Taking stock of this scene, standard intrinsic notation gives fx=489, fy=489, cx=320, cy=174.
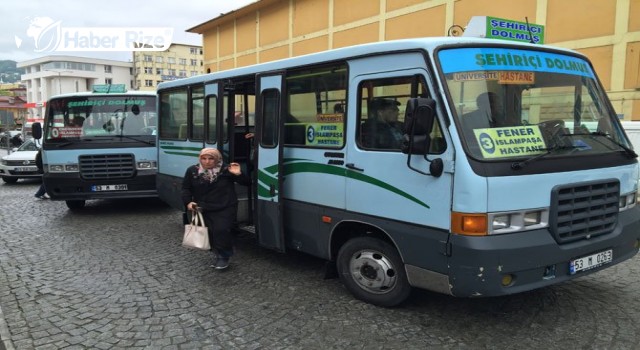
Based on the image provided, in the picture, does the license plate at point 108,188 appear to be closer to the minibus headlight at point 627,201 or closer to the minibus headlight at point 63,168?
the minibus headlight at point 63,168

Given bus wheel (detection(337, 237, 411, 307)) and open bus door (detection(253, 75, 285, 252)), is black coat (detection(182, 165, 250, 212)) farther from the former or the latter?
bus wheel (detection(337, 237, 411, 307))

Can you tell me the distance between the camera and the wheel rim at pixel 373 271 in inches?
176

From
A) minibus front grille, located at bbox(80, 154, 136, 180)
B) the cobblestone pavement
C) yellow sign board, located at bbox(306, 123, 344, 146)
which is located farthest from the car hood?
yellow sign board, located at bbox(306, 123, 344, 146)

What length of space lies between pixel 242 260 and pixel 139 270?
1.25 metres

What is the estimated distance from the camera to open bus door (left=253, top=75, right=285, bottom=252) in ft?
17.9

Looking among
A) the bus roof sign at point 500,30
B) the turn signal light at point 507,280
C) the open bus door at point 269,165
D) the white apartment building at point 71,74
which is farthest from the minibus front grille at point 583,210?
the white apartment building at point 71,74

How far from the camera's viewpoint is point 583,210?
3.99 m

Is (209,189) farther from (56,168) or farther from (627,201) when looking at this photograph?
(56,168)

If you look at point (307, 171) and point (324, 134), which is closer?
point (324, 134)

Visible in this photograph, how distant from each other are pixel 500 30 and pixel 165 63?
96425 mm

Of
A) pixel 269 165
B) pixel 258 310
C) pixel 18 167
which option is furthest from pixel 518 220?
pixel 18 167

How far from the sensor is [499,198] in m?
3.60

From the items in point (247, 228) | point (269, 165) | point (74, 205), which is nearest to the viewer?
point (269, 165)

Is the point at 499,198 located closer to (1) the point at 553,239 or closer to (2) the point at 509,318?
(1) the point at 553,239
